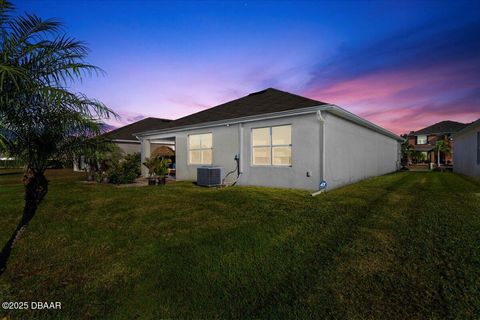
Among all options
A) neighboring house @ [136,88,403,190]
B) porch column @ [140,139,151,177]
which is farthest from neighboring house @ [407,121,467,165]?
porch column @ [140,139,151,177]

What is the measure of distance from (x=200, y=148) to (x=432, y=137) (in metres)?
57.3

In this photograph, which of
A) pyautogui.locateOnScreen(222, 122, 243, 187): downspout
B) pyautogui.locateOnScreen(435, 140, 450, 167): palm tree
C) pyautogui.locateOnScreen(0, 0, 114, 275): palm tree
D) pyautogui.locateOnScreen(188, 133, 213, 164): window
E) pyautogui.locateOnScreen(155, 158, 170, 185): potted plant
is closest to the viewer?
pyautogui.locateOnScreen(0, 0, 114, 275): palm tree

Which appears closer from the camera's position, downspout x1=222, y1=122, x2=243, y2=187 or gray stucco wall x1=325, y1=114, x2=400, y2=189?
gray stucco wall x1=325, y1=114, x2=400, y2=189

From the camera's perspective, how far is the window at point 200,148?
1269 centimetres

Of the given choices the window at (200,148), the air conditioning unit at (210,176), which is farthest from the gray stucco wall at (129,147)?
the air conditioning unit at (210,176)

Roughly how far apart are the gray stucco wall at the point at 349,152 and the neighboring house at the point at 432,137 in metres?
36.7

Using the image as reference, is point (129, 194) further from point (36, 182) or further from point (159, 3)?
point (159, 3)

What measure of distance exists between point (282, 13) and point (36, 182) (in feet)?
36.7

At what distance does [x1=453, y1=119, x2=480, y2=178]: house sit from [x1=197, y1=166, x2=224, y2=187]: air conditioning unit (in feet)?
48.5

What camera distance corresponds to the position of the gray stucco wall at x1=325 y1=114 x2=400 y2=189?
365 inches

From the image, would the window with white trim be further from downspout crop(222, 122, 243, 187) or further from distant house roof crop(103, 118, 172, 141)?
downspout crop(222, 122, 243, 187)

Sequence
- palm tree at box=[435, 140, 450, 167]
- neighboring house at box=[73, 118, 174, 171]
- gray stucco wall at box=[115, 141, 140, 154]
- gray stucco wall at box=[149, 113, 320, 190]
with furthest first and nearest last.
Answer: palm tree at box=[435, 140, 450, 167]
gray stucco wall at box=[115, 141, 140, 154]
neighboring house at box=[73, 118, 174, 171]
gray stucco wall at box=[149, 113, 320, 190]

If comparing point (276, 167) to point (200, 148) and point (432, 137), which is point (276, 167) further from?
point (432, 137)

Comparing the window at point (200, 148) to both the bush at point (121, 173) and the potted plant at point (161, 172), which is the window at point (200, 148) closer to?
the potted plant at point (161, 172)
